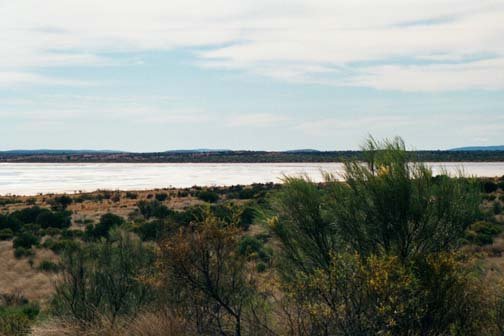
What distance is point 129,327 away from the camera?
8.60 metres

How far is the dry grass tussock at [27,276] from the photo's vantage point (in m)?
17.2

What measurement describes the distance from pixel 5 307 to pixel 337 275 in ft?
36.8

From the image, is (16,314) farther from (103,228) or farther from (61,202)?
(61,202)

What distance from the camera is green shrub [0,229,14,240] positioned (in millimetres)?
28266

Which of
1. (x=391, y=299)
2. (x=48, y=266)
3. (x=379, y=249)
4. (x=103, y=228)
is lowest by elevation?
(x=48, y=266)

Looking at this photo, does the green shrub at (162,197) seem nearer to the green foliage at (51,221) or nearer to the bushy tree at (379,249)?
the green foliage at (51,221)

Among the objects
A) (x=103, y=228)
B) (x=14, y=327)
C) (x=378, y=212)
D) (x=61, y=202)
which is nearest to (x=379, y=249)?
(x=378, y=212)

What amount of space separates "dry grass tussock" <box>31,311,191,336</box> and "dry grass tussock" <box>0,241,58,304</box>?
225 inches

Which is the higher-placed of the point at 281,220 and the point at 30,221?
the point at 281,220

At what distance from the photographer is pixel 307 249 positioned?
8.70 meters

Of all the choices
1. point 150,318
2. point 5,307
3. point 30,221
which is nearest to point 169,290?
point 150,318

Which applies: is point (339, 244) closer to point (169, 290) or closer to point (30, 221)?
point (169, 290)

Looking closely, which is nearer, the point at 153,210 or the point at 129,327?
the point at 129,327

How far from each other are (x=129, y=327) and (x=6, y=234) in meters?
22.5
